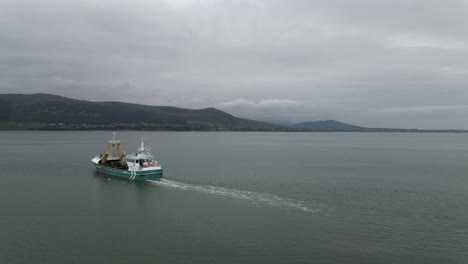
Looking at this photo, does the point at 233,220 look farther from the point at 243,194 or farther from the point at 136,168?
the point at 136,168

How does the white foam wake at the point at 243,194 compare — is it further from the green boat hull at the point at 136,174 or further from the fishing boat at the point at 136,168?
the fishing boat at the point at 136,168

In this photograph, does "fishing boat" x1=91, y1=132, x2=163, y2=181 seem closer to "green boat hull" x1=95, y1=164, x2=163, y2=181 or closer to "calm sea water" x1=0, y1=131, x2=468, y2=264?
"green boat hull" x1=95, y1=164, x2=163, y2=181

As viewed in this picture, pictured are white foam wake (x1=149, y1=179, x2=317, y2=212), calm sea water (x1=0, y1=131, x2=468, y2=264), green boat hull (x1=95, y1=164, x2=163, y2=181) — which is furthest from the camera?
green boat hull (x1=95, y1=164, x2=163, y2=181)

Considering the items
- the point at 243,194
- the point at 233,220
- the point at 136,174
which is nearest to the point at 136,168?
the point at 136,174

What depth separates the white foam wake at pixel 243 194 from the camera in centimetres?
5156

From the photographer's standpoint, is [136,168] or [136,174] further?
[136,168]

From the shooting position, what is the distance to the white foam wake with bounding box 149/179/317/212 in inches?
2030

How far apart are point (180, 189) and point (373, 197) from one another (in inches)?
1333

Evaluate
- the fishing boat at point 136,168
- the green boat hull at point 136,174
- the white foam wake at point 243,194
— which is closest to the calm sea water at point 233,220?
the white foam wake at point 243,194

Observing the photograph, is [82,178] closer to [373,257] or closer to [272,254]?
[272,254]

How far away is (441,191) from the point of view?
63219 millimetres

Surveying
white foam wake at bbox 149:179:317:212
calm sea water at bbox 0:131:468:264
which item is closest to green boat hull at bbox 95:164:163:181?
white foam wake at bbox 149:179:317:212

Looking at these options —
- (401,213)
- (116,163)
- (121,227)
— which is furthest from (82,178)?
(401,213)

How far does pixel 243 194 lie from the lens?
58.7 metres
